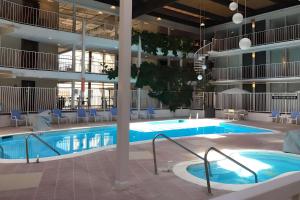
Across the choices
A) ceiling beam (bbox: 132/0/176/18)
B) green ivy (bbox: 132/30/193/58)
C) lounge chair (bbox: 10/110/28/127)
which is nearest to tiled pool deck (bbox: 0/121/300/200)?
lounge chair (bbox: 10/110/28/127)

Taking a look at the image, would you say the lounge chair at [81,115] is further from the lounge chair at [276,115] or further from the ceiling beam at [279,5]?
the ceiling beam at [279,5]

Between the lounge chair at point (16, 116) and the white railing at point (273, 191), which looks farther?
the lounge chair at point (16, 116)

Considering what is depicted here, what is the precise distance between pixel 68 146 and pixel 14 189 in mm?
5720

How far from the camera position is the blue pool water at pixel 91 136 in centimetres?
961

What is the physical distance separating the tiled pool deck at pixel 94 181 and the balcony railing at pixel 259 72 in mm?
13971

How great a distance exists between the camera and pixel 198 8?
20.4 metres

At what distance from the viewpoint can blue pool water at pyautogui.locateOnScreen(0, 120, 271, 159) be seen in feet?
31.5

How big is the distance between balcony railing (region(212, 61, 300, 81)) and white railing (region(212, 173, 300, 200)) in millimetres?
18425

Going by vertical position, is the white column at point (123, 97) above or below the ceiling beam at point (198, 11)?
below

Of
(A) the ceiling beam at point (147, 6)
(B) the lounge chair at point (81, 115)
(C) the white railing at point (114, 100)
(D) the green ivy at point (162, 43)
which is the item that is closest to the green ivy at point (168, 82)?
(C) the white railing at point (114, 100)

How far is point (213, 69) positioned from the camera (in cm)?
2378

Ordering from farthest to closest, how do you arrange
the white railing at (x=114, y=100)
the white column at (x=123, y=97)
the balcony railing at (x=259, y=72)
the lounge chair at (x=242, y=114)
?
1. the lounge chair at (x=242, y=114)
2. the balcony railing at (x=259, y=72)
3. the white railing at (x=114, y=100)
4. the white column at (x=123, y=97)

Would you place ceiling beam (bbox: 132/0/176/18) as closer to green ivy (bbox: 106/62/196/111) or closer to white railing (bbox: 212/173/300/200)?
green ivy (bbox: 106/62/196/111)

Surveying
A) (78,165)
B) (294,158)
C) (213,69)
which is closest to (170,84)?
(213,69)
